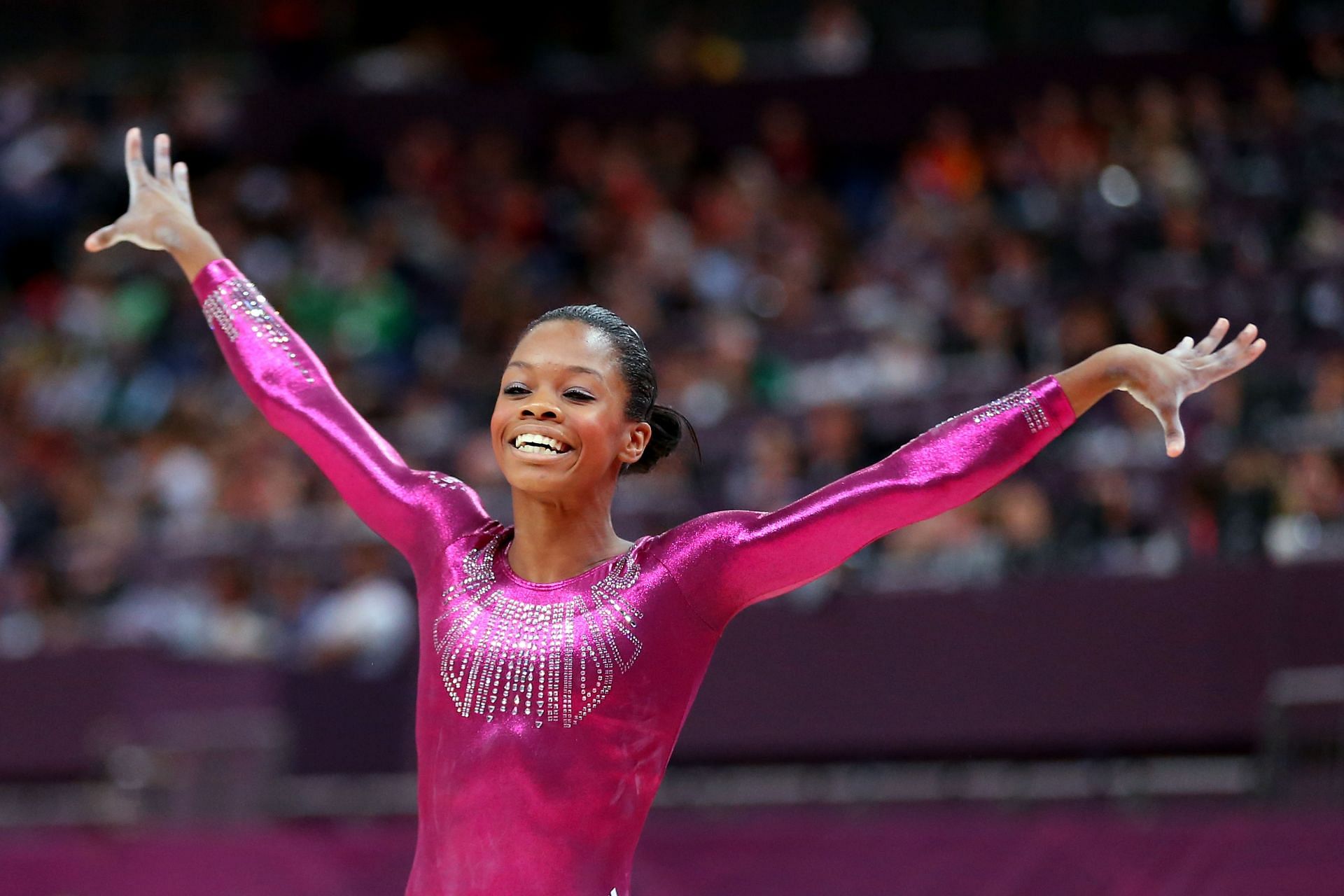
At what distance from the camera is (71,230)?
12.2 metres

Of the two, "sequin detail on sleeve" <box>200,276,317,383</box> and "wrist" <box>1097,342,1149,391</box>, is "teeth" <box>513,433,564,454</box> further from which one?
"wrist" <box>1097,342,1149,391</box>

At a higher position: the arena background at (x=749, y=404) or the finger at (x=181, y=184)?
the arena background at (x=749, y=404)

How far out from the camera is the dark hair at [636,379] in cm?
289

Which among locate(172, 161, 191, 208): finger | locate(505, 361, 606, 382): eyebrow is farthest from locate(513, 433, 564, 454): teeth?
locate(172, 161, 191, 208): finger

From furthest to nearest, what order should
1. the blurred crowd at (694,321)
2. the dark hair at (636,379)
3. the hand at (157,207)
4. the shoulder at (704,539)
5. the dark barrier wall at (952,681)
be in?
the blurred crowd at (694,321) → the dark barrier wall at (952,681) → the hand at (157,207) → the dark hair at (636,379) → the shoulder at (704,539)

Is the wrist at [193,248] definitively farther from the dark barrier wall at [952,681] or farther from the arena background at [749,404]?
the dark barrier wall at [952,681]

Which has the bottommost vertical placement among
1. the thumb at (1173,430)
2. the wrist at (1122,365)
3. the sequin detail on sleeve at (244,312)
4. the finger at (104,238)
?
the thumb at (1173,430)

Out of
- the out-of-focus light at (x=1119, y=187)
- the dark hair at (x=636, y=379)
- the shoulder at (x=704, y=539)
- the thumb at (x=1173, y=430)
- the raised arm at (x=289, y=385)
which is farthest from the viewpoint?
the out-of-focus light at (x=1119, y=187)

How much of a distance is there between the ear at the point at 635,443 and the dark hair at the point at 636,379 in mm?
15

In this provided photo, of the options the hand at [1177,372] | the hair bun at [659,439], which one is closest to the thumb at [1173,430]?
the hand at [1177,372]

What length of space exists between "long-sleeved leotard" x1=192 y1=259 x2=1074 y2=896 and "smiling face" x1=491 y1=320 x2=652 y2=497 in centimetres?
16

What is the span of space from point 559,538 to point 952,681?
412 cm

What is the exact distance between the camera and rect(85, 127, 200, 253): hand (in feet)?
10.6

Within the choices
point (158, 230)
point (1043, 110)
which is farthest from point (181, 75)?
point (158, 230)
